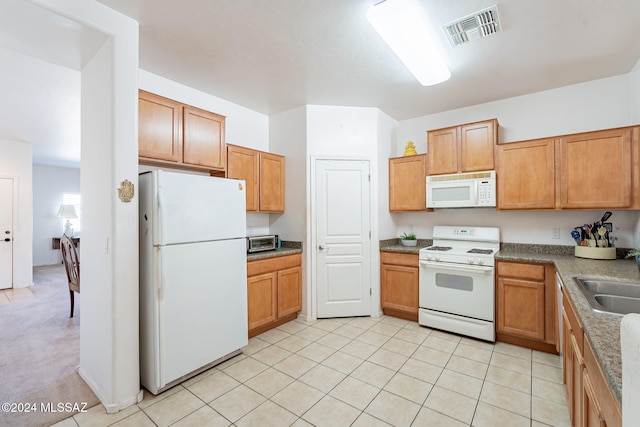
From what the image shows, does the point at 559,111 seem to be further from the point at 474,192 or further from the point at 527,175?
the point at 474,192

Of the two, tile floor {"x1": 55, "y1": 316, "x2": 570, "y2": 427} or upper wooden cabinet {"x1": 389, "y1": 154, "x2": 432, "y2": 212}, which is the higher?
upper wooden cabinet {"x1": 389, "y1": 154, "x2": 432, "y2": 212}

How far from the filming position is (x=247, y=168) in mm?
3275

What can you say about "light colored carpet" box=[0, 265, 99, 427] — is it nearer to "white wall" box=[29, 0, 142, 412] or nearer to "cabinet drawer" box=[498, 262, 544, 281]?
"white wall" box=[29, 0, 142, 412]

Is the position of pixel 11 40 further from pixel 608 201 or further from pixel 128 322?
pixel 608 201

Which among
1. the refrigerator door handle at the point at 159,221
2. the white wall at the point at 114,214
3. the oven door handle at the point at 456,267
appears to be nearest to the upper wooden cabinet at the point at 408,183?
the oven door handle at the point at 456,267

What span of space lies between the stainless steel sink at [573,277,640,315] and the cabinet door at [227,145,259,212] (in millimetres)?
2876

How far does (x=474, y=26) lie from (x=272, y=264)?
2.77m

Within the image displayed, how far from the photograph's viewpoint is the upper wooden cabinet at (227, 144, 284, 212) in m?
3.16

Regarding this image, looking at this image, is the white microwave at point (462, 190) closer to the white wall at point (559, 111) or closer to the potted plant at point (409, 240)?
the potted plant at point (409, 240)

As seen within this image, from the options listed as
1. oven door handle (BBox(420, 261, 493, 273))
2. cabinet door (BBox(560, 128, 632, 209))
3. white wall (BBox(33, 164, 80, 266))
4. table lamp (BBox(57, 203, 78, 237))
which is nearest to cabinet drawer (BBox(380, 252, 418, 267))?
oven door handle (BBox(420, 261, 493, 273))

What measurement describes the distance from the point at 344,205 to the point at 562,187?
2.21 meters

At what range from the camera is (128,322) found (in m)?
2.00

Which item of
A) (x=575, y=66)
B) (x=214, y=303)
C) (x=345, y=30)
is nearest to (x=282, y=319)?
(x=214, y=303)

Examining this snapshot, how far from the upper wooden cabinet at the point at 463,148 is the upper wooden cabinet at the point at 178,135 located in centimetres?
242
